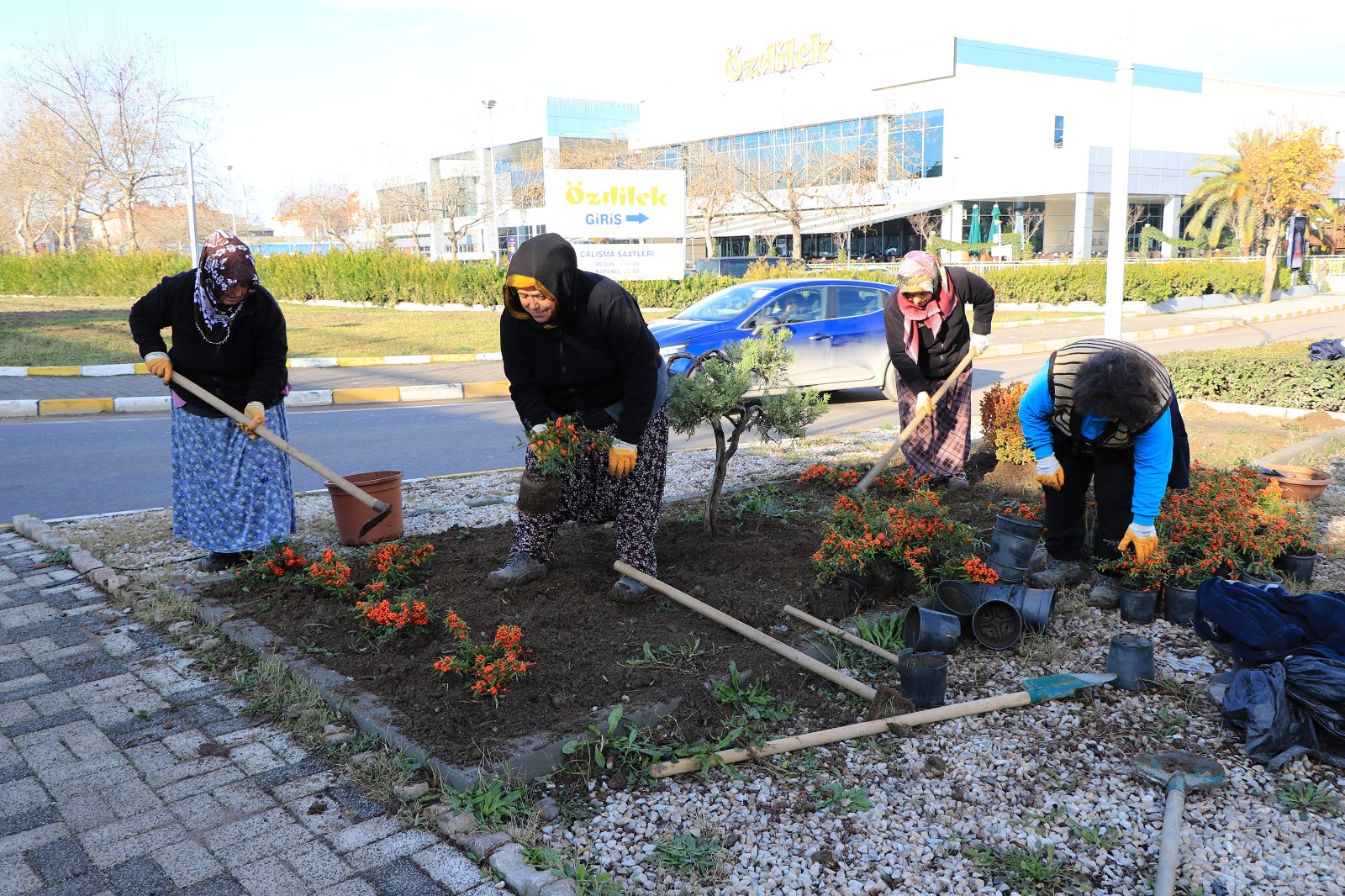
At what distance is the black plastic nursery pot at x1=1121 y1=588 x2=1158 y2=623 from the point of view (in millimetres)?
4305

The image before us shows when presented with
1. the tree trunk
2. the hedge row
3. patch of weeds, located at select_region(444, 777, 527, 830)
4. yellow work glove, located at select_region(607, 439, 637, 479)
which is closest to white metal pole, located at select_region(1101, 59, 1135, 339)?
yellow work glove, located at select_region(607, 439, 637, 479)

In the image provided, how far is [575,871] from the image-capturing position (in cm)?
254

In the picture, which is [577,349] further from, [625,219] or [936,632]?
[625,219]

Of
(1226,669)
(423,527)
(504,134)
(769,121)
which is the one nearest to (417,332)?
(423,527)

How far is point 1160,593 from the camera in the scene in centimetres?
443

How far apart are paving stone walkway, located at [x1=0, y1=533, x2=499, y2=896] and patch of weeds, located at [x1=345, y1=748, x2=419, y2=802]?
40 mm

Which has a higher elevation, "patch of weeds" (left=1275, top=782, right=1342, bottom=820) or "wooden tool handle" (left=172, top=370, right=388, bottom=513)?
"wooden tool handle" (left=172, top=370, right=388, bottom=513)

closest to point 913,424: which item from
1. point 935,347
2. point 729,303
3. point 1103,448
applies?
point 935,347

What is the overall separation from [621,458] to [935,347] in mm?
2954

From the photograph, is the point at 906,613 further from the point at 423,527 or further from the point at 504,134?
the point at 504,134

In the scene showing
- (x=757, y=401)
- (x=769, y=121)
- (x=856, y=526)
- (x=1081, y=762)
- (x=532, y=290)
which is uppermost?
(x=769, y=121)

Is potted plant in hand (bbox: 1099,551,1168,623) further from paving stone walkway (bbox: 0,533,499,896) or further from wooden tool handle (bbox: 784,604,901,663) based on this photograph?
paving stone walkway (bbox: 0,533,499,896)

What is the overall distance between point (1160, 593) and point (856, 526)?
1.43 metres

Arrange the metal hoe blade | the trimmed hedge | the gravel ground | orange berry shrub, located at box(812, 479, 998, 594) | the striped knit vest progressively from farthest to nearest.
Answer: the trimmed hedge → orange berry shrub, located at box(812, 479, 998, 594) → the striped knit vest → the metal hoe blade → the gravel ground
